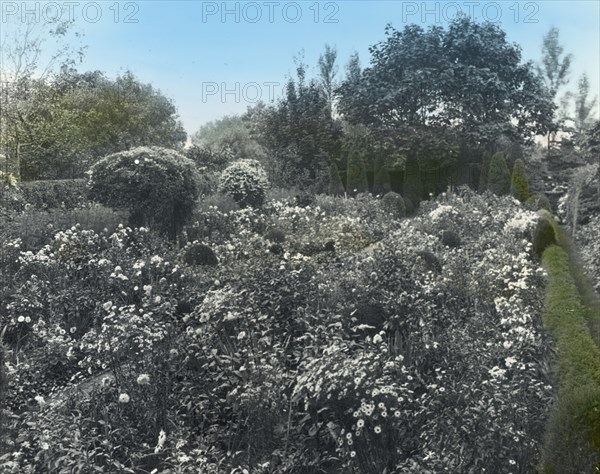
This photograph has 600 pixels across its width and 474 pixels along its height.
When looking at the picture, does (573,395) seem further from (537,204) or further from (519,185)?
(519,185)

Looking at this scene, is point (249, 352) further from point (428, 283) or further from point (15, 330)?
point (15, 330)

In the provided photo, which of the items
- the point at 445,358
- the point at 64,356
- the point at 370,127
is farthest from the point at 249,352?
the point at 370,127

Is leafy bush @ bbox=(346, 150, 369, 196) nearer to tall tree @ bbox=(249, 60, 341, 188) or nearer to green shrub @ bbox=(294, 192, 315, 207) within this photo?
tall tree @ bbox=(249, 60, 341, 188)

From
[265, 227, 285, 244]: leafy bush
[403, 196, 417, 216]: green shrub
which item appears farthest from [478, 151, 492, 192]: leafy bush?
[265, 227, 285, 244]: leafy bush

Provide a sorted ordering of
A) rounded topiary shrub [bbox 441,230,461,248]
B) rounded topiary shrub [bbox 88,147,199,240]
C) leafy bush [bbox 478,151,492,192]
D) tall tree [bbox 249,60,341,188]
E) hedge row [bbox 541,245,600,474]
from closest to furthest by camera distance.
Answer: hedge row [bbox 541,245,600,474]
rounded topiary shrub [bbox 88,147,199,240]
rounded topiary shrub [bbox 441,230,461,248]
leafy bush [bbox 478,151,492,192]
tall tree [bbox 249,60,341,188]

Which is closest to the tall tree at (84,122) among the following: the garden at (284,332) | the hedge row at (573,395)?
the garden at (284,332)

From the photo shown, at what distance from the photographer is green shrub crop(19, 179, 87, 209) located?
14750 mm

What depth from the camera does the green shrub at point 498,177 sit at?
20203mm

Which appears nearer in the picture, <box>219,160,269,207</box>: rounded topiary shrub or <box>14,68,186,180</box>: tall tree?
<box>219,160,269,207</box>: rounded topiary shrub

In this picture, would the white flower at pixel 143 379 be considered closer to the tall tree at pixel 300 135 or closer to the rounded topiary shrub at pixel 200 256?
the rounded topiary shrub at pixel 200 256

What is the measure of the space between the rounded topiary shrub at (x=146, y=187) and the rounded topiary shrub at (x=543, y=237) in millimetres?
6245

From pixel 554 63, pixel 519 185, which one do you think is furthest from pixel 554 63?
pixel 519 185

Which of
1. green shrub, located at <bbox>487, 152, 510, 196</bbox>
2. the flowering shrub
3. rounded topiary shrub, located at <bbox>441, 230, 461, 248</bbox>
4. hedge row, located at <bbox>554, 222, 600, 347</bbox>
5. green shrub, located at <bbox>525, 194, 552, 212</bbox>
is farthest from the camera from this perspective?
green shrub, located at <bbox>487, 152, 510, 196</bbox>

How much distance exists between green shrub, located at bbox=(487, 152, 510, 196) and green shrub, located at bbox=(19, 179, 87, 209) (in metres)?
12.2
